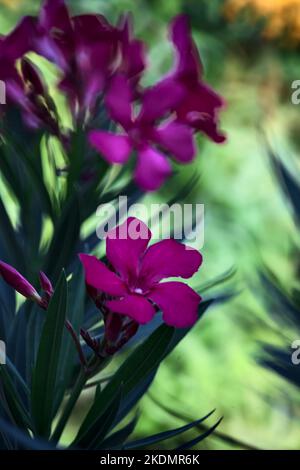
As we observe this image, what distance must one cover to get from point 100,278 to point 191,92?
0.20 m

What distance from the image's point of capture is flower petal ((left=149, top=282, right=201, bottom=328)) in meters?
0.42

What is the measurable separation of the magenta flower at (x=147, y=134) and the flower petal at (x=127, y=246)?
4.2 inches

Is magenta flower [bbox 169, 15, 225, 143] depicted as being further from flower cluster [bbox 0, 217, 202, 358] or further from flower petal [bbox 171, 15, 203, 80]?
flower cluster [bbox 0, 217, 202, 358]

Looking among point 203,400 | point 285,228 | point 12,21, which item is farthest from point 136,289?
point 12,21

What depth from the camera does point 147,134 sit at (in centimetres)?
55

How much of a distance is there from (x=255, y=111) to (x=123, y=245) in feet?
7.20

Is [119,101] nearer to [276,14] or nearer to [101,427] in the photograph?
[101,427]

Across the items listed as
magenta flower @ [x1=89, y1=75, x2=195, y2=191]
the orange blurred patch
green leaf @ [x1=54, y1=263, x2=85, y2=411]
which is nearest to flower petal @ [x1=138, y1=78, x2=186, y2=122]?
magenta flower @ [x1=89, y1=75, x2=195, y2=191]

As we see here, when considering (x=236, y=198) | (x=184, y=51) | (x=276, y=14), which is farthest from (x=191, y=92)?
(x=276, y=14)

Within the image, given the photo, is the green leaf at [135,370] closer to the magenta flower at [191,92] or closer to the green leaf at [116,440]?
the green leaf at [116,440]

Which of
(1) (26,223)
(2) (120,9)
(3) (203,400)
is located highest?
(1) (26,223)
